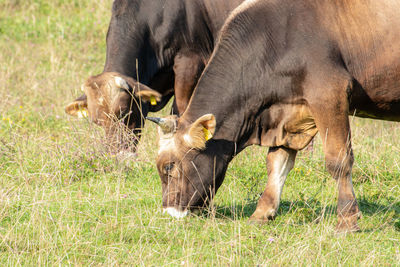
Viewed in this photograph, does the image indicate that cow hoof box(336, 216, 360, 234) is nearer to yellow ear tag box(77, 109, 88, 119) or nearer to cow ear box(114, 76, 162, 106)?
cow ear box(114, 76, 162, 106)

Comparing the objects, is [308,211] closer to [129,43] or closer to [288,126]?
[288,126]

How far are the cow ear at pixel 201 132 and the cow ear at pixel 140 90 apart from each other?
2.20 meters

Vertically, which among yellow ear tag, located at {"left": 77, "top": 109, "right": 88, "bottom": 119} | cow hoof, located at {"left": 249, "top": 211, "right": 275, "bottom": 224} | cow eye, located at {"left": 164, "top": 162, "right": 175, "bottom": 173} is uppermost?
cow eye, located at {"left": 164, "top": 162, "right": 175, "bottom": 173}

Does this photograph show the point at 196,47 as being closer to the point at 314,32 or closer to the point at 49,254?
the point at 314,32

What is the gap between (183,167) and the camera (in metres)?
6.10

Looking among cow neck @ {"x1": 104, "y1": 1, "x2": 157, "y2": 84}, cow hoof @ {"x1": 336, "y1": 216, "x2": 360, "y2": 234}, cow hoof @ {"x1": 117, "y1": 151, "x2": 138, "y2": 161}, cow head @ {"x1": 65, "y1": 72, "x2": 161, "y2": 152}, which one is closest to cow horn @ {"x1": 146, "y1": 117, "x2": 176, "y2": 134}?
cow hoof @ {"x1": 117, "y1": 151, "x2": 138, "y2": 161}

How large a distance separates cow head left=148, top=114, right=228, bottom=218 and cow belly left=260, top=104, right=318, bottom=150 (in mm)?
522

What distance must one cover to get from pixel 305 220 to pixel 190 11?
356 cm

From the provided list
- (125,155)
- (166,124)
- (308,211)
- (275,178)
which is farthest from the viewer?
(125,155)

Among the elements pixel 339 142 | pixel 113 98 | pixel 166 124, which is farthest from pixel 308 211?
pixel 113 98

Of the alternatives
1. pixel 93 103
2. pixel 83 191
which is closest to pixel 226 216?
pixel 83 191

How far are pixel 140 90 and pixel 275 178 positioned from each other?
238cm

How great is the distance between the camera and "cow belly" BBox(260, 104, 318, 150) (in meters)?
6.12

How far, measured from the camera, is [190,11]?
8586 mm
